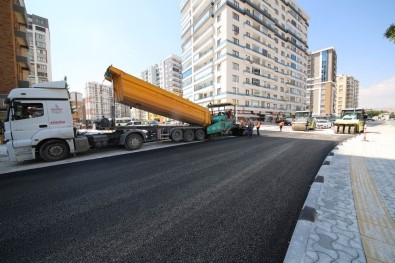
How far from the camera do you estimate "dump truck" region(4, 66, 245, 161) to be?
23.9 ft

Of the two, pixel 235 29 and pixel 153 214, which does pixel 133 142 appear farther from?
pixel 235 29

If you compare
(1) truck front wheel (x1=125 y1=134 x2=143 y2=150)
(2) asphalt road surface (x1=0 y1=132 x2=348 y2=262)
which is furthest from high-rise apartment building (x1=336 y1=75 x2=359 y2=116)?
(2) asphalt road surface (x1=0 y1=132 x2=348 y2=262)

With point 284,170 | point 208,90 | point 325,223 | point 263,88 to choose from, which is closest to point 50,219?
point 325,223

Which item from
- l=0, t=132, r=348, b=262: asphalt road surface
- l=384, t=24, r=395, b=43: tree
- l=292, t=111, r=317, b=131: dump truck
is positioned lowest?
l=0, t=132, r=348, b=262: asphalt road surface

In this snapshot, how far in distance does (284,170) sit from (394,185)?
7.73ft

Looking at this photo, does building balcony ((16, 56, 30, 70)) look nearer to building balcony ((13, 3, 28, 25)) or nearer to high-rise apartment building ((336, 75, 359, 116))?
building balcony ((13, 3, 28, 25))

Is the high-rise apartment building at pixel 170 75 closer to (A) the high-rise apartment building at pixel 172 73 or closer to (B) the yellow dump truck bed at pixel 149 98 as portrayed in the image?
(A) the high-rise apartment building at pixel 172 73

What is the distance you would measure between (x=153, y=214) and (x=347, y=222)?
3099 mm

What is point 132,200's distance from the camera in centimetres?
375

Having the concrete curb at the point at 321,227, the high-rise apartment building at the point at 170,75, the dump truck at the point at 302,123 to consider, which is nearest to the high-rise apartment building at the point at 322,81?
the high-rise apartment building at the point at 170,75

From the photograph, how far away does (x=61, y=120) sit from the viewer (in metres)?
8.00

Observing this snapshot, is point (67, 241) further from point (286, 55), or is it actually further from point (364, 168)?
point (286, 55)

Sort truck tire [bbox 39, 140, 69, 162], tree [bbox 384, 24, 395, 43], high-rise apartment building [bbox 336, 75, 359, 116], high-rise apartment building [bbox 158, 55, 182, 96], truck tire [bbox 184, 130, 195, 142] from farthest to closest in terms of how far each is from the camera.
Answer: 1. high-rise apartment building [bbox 336, 75, 359, 116]
2. high-rise apartment building [bbox 158, 55, 182, 96]
3. truck tire [bbox 184, 130, 195, 142]
4. truck tire [bbox 39, 140, 69, 162]
5. tree [bbox 384, 24, 395, 43]

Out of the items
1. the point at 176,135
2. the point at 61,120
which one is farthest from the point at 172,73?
the point at 61,120
